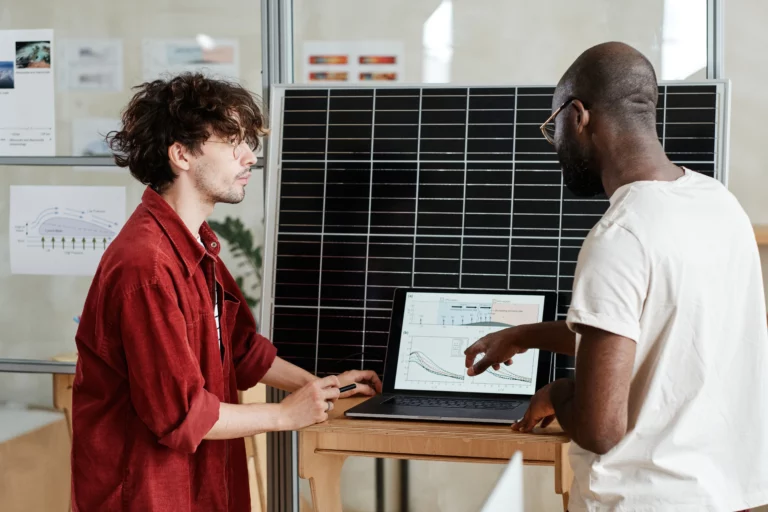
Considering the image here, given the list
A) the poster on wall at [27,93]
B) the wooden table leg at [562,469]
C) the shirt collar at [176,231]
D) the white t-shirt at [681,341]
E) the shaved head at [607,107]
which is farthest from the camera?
the poster on wall at [27,93]

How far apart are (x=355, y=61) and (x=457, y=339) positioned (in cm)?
92

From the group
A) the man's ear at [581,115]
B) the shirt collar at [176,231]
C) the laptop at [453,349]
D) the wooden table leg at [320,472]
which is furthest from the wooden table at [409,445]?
the man's ear at [581,115]

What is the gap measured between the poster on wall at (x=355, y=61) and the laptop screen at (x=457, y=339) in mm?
745

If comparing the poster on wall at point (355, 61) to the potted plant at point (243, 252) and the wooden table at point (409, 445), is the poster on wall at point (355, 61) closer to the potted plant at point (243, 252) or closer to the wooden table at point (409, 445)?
the potted plant at point (243, 252)

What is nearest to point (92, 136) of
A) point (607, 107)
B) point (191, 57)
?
point (191, 57)

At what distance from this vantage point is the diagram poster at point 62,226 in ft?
8.95

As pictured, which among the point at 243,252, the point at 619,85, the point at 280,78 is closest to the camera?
the point at 619,85

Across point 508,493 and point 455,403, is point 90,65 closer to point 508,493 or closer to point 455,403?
point 455,403

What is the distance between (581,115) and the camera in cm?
138

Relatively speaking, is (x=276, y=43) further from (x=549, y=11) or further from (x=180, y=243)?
(x=180, y=243)

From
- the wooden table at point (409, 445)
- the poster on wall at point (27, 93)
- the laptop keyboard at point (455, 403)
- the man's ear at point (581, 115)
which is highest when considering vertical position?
the poster on wall at point (27, 93)

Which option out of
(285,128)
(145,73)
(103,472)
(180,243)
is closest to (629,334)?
(180,243)

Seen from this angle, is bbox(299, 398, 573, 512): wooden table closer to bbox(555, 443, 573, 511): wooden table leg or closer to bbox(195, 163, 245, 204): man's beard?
bbox(555, 443, 573, 511): wooden table leg

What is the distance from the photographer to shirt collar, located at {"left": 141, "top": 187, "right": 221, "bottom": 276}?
1.71 m
